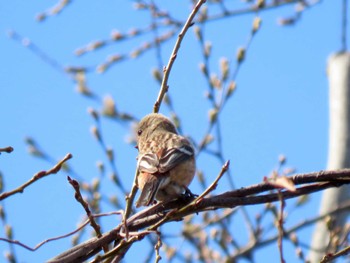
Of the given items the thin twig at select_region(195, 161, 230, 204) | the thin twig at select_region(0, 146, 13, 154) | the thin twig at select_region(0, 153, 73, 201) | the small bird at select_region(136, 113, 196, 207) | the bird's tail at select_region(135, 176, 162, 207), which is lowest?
the thin twig at select_region(195, 161, 230, 204)

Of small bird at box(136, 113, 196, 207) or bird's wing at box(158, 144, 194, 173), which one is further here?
bird's wing at box(158, 144, 194, 173)

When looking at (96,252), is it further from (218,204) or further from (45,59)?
(45,59)

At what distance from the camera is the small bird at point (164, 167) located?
481cm

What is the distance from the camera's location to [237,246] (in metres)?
7.03

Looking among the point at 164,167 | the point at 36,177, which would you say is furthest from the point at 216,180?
the point at 164,167

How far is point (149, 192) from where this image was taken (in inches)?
183

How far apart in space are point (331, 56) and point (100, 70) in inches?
93.7

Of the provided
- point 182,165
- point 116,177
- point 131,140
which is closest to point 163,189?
point 182,165

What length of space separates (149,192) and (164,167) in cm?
53

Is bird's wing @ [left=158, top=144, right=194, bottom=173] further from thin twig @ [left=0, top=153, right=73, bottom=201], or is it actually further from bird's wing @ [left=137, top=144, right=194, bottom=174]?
thin twig @ [left=0, top=153, right=73, bottom=201]

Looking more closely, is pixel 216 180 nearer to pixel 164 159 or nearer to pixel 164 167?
pixel 164 167

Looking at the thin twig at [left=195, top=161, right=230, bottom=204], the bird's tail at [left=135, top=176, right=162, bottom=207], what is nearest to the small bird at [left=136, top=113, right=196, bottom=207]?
the bird's tail at [left=135, top=176, right=162, bottom=207]

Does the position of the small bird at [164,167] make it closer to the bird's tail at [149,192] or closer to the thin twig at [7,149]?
the bird's tail at [149,192]

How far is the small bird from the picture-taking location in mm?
4805
